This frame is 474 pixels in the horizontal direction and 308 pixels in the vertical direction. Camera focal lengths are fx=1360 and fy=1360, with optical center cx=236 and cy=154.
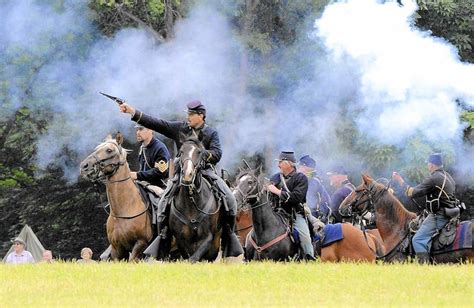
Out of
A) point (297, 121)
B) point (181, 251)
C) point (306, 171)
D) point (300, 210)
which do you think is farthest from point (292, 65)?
point (181, 251)

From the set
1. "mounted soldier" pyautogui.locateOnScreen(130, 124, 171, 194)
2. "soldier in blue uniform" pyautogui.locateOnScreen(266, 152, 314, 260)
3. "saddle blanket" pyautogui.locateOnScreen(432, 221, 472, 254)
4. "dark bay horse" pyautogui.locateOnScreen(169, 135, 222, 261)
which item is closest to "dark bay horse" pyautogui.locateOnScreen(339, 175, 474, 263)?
"saddle blanket" pyautogui.locateOnScreen(432, 221, 472, 254)

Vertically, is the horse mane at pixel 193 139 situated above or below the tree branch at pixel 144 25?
above

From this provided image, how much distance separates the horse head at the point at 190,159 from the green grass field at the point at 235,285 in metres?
1.14

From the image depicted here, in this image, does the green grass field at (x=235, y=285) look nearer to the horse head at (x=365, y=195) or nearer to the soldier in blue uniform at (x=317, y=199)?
the horse head at (x=365, y=195)

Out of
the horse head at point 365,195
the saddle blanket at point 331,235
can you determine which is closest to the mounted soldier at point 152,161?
the saddle blanket at point 331,235

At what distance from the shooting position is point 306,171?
23688 millimetres

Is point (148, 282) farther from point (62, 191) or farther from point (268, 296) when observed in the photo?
point (62, 191)

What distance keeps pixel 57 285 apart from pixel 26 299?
45.1 inches

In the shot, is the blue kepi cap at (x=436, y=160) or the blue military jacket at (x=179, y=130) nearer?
the blue military jacket at (x=179, y=130)

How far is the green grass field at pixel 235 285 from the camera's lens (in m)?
13.9

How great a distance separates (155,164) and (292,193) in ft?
6.91

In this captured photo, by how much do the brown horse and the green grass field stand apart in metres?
2.13

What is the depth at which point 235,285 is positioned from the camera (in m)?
15.1

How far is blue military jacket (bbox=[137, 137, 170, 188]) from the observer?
20.0 metres
